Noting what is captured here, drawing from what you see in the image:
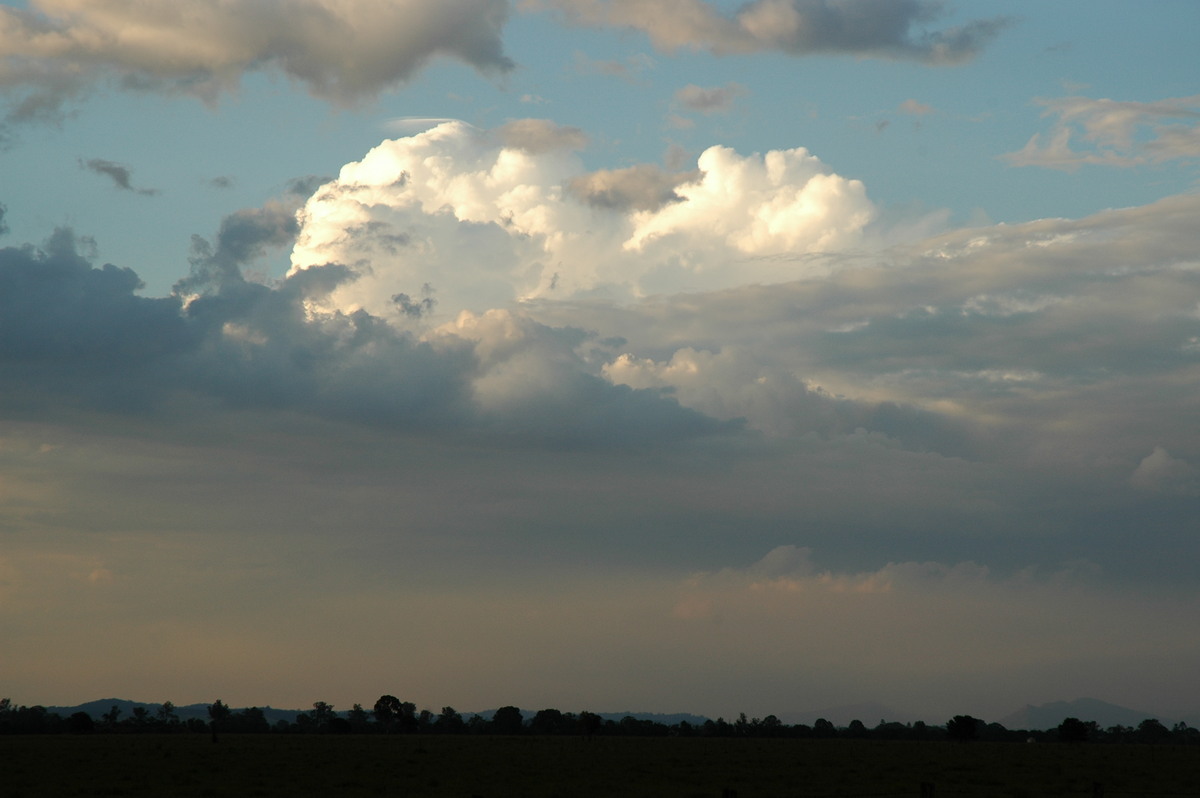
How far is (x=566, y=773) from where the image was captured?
70.4m

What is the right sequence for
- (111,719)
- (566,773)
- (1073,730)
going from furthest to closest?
(111,719) → (1073,730) → (566,773)

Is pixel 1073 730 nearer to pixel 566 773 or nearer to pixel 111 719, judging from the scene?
pixel 566 773

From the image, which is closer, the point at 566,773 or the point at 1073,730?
the point at 566,773

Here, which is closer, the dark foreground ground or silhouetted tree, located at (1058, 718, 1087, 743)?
the dark foreground ground

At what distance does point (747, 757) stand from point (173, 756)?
43.6 metres

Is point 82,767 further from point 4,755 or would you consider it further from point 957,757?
point 957,757

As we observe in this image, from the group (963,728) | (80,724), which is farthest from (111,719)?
(963,728)

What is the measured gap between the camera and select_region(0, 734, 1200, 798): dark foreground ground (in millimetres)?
58344

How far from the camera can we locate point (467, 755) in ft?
300

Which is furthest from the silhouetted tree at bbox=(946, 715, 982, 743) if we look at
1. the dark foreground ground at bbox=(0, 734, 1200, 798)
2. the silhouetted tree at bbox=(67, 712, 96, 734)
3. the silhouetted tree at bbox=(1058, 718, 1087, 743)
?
the silhouetted tree at bbox=(67, 712, 96, 734)

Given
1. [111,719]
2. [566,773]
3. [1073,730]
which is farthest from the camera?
[111,719]

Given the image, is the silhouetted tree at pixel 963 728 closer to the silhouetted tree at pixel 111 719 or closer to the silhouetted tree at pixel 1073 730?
the silhouetted tree at pixel 1073 730

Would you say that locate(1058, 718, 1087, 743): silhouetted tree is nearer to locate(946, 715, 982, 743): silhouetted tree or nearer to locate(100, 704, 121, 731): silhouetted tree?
locate(946, 715, 982, 743): silhouetted tree

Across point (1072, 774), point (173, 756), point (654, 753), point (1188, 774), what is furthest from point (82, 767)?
point (1188, 774)
